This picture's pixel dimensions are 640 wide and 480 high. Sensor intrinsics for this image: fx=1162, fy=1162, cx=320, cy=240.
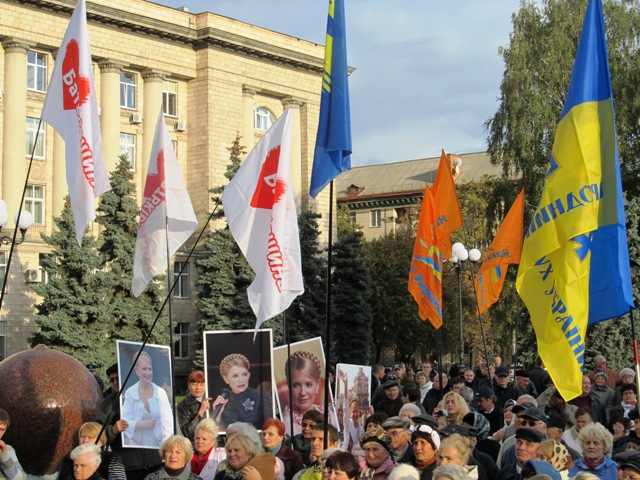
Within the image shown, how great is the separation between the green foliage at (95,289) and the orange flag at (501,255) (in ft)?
76.0

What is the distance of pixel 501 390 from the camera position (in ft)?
50.7

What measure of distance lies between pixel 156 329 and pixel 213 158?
44.3 ft

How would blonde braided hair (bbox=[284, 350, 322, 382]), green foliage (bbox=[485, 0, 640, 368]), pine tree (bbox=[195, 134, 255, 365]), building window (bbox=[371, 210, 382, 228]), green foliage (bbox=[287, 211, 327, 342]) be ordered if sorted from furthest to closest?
building window (bbox=[371, 210, 382, 228]) → green foliage (bbox=[287, 211, 327, 342]) → pine tree (bbox=[195, 134, 255, 365]) → green foliage (bbox=[485, 0, 640, 368]) → blonde braided hair (bbox=[284, 350, 322, 382])

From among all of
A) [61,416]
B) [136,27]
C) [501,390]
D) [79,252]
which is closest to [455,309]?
[136,27]

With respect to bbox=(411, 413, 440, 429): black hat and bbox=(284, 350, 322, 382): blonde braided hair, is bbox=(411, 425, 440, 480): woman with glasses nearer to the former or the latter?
bbox=(411, 413, 440, 429): black hat

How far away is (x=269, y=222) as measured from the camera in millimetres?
11039

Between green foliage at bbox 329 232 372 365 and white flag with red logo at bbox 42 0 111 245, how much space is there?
37160 mm

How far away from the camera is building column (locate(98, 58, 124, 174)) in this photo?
165ft

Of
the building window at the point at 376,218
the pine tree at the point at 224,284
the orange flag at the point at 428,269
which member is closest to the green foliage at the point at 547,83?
the pine tree at the point at 224,284

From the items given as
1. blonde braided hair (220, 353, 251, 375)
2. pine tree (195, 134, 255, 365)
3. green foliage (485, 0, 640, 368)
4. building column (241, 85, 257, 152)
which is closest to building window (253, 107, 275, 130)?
building column (241, 85, 257, 152)

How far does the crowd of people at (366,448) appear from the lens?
305 inches

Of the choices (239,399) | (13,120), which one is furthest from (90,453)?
(13,120)

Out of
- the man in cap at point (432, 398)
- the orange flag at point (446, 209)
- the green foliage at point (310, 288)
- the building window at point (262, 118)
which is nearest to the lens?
the man in cap at point (432, 398)

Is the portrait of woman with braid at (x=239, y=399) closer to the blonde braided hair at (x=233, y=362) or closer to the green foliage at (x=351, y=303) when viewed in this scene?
the blonde braided hair at (x=233, y=362)
